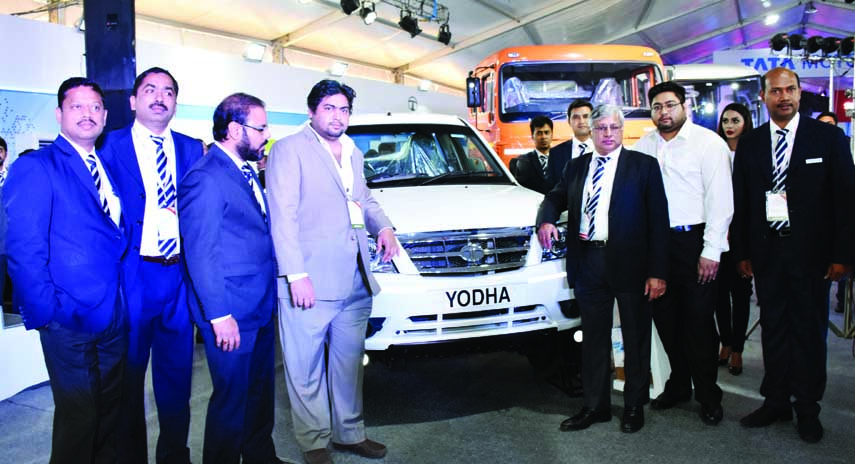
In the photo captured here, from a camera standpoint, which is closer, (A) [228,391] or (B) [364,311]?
(A) [228,391]

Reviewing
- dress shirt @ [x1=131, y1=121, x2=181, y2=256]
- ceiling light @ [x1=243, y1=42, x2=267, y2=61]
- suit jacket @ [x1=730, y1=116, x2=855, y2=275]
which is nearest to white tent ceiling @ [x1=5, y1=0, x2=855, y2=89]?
ceiling light @ [x1=243, y1=42, x2=267, y2=61]

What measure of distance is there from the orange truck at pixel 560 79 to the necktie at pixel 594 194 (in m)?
4.98

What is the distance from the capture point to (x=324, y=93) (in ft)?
10.7

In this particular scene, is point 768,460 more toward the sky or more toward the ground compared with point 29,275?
more toward the ground

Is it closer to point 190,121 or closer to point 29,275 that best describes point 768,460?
Result: point 29,275

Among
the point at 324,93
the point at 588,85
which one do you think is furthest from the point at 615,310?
the point at 588,85

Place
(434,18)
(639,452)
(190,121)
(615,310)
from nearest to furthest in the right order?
(639,452), (615,310), (190,121), (434,18)

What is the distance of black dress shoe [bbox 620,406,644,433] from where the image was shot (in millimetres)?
3775

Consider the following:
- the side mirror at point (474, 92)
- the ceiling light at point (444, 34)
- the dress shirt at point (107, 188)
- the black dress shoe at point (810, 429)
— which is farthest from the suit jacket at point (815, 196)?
the ceiling light at point (444, 34)

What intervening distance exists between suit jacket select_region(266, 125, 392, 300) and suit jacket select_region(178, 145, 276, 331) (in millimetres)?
266

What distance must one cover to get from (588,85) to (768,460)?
6468mm

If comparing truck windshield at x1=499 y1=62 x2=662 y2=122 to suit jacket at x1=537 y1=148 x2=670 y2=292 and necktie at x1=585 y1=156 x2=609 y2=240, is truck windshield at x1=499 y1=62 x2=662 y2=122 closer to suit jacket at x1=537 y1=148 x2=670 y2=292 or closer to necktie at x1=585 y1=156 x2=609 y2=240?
necktie at x1=585 y1=156 x2=609 y2=240

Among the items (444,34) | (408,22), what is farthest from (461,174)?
(444,34)

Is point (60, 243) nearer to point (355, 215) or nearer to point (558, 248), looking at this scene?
point (355, 215)
